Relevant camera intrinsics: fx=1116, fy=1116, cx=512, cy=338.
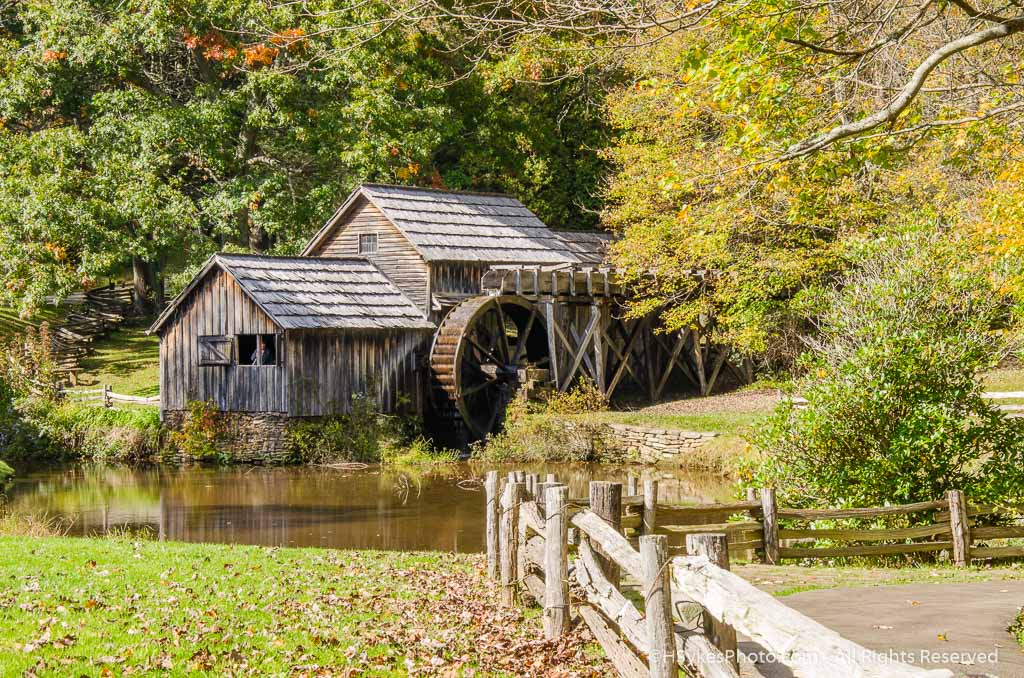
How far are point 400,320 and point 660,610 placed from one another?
22570mm

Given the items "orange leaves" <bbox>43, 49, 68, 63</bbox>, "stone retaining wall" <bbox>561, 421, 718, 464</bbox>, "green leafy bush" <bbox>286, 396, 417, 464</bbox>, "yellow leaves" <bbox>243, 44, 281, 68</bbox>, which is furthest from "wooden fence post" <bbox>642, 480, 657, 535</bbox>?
"orange leaves" <bbox>43, 49, 68, 63</bbox>

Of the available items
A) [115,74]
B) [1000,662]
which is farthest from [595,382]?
[1000,662]

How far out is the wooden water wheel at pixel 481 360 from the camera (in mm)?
26953

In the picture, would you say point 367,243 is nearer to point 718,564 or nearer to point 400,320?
point 400,320

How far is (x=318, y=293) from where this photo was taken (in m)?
27.1

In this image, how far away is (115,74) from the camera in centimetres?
3725

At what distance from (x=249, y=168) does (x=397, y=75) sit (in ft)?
20.4

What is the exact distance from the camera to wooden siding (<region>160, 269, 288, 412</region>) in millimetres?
26281

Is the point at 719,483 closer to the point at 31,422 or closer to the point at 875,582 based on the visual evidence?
the point at 875,582

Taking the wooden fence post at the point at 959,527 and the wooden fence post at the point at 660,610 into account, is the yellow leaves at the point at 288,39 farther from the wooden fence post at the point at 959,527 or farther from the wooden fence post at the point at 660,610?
the wooden fence post at the point at 959,527

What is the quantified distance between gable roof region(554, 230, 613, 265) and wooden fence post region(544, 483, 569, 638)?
23932 mm

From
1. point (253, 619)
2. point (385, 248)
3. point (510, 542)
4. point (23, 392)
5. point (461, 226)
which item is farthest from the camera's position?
point (461, 226)

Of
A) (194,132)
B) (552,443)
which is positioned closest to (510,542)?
(552,443)

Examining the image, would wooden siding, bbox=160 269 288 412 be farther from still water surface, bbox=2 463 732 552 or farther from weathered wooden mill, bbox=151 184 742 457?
still water surface, bbox=2 463 732 552
